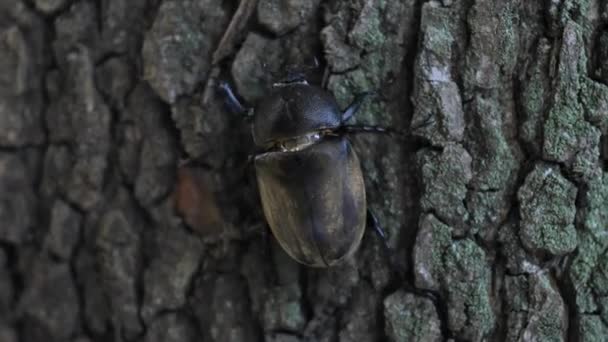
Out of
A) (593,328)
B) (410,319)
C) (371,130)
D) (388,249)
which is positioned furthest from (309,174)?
(593,328)

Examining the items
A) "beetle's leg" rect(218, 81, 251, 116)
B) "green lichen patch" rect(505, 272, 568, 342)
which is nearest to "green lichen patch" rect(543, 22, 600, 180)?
"green lichen patch" rect(505, 272, 568, 342)

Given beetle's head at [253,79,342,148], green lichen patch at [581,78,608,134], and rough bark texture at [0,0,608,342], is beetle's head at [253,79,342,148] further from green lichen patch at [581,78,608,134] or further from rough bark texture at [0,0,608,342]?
green lichen patch at [581,78,608,134]

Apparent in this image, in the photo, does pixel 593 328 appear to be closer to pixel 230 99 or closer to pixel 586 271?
pixel 586 271

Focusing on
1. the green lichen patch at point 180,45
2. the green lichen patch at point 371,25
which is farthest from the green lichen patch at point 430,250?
the green lichen patch at point 180,45

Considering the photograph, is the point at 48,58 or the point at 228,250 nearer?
the point at 228,250

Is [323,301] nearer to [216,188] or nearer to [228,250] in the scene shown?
[228,250]

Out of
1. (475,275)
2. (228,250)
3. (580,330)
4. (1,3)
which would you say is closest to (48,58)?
(1,3)

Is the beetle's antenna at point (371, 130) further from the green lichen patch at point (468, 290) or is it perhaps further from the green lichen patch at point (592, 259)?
the green lichen patch at point (592, 259)
